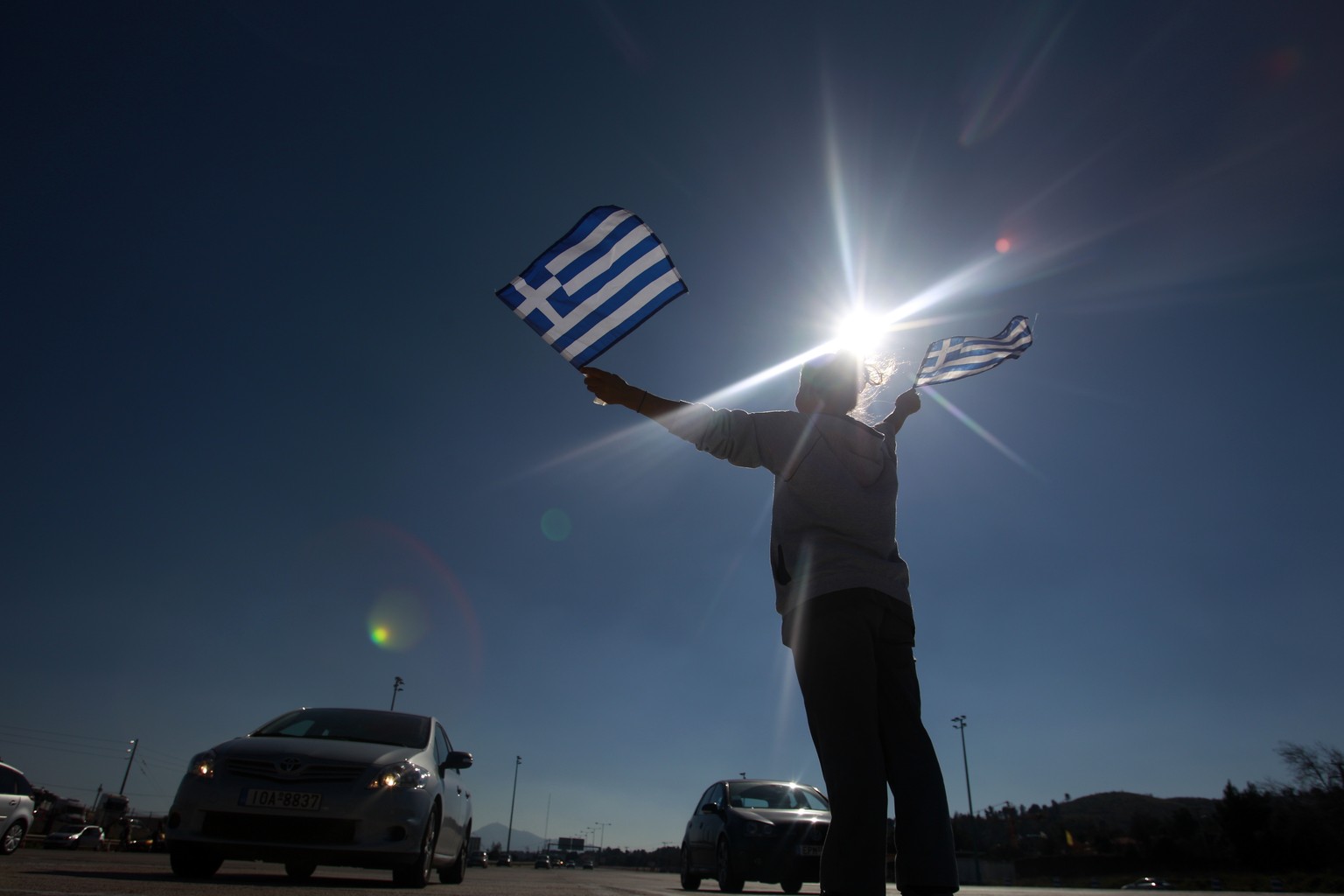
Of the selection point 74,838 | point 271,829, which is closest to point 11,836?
point 271,829

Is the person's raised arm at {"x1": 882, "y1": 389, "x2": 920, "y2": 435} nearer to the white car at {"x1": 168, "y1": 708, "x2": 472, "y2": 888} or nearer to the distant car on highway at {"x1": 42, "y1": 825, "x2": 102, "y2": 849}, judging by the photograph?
the white car at {"x1": 168, "y1": 708, "x2": 472, "y2": 888}

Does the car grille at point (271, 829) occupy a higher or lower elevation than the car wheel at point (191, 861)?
higher

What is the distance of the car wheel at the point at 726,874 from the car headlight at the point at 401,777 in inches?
194

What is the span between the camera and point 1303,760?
152 ft

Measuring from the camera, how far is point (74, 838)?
32.1 meters

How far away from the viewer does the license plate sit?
4.87m

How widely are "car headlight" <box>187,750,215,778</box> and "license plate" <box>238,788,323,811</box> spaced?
1.15 ft

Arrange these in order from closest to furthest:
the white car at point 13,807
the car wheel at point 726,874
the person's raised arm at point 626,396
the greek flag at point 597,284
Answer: the person's raised arm at point 626,396 < the greek flag at point 597,284 < the car wheel at point 726,874 < the white car at point 13,807

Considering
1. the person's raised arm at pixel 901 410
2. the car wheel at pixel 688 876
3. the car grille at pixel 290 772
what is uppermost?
the person's raised arm at pixel 901 410

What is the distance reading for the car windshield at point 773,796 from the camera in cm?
946

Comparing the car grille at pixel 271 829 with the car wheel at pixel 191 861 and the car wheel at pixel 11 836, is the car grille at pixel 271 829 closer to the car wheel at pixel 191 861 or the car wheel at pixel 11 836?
the car wheel at pixel 191 861

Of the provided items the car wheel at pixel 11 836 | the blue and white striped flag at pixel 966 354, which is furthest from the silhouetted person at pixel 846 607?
the car wheel at pixel 11 836

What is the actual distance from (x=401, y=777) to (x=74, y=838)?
38.6 metres

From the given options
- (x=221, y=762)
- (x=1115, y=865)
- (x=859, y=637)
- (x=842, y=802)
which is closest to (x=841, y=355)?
(x=859, y=637)
